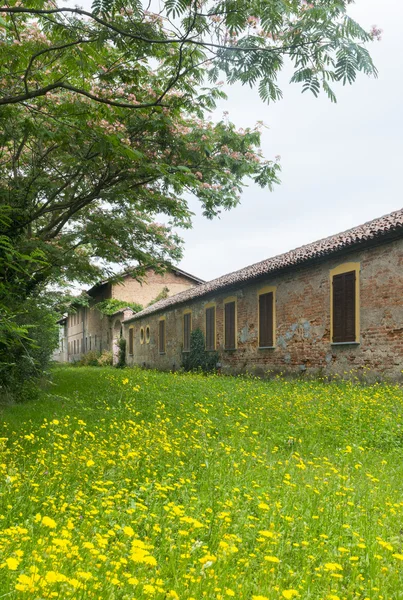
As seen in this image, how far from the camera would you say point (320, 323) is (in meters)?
14.4

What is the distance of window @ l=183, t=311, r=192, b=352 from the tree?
8633 millimetres

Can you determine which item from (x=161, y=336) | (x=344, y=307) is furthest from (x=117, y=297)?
(x=344, y=307)

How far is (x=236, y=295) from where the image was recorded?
19.7m

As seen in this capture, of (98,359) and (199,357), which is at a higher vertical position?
(199,357)

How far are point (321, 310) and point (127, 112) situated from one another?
8.58m

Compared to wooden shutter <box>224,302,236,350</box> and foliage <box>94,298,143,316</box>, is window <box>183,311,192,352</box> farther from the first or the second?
foliage <box>94,298,143,316</box>

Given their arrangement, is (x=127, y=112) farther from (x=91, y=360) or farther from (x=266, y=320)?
(x=91, y=360)

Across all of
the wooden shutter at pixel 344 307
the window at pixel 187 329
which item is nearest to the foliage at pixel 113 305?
the window at pixel 187 329

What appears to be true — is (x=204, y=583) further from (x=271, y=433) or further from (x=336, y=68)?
(x=271, y=433)

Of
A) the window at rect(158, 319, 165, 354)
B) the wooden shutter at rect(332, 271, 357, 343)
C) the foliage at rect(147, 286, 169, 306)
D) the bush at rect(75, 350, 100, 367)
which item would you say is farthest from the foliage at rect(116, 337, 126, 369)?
the wooden shutter at rect(332, 271, 357, 343)

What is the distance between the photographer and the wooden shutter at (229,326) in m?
19.8

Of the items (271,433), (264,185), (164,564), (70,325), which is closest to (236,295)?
(264,185)

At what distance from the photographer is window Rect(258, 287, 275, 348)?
16.9m

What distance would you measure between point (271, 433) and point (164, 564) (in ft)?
15.2
